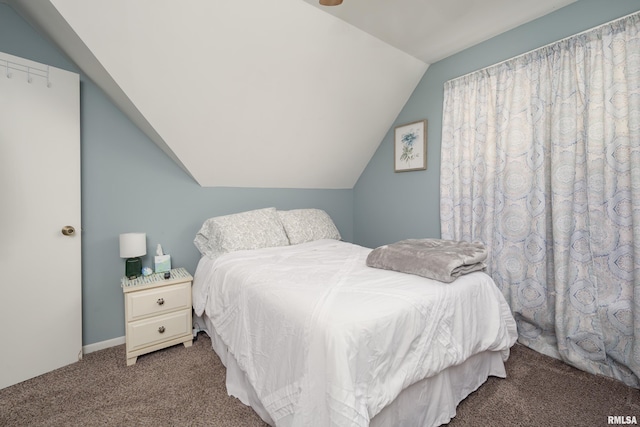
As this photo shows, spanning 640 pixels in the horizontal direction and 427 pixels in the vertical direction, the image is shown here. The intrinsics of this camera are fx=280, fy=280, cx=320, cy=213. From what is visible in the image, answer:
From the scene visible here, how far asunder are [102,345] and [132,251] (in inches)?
31.5

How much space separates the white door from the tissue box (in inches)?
19.2

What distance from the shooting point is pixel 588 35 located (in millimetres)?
1842

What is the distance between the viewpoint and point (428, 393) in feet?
4.48

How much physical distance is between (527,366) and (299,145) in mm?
2571

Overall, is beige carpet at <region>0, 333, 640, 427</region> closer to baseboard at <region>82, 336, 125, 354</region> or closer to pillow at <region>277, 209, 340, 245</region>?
baseboard at <region>82, 336, 125, 354</region>

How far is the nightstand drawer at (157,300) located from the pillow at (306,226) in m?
1.00

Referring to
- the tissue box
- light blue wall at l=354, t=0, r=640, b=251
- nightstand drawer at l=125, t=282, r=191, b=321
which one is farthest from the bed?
light blue wall at l=354, t=0, r=640, b=251

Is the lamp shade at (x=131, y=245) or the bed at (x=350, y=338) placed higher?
the lamp shade at (x=131, y=245)

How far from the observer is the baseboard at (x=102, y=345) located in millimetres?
2097

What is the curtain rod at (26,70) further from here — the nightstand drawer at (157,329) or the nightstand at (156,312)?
the nightstand drawer at (157,329)

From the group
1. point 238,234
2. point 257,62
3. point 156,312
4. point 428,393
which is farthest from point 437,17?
point 156,312

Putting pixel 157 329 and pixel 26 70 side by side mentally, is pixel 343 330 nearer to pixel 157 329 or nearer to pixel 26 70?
pixel 157 329

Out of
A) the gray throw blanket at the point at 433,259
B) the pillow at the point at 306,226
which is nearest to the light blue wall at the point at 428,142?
the pillow at the point at 306,226

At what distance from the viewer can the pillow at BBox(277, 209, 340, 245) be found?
2.74 meters
